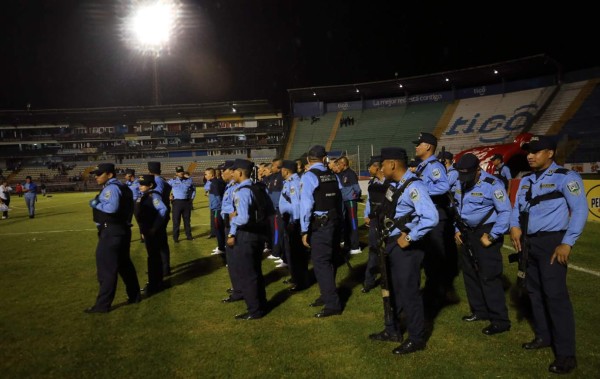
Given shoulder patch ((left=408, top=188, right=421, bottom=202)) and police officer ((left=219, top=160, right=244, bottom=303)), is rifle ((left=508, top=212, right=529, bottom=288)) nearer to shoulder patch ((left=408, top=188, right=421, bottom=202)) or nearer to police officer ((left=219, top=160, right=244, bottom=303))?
shoulder patch ((left=408, top=188, right=421, bottom=202))

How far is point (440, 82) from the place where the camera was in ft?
133

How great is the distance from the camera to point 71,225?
1602cm

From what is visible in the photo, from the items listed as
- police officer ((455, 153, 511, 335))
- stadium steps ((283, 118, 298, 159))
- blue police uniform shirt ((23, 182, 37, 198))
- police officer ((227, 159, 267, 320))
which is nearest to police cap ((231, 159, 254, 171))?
police officer ((227, 159, 267, 320))

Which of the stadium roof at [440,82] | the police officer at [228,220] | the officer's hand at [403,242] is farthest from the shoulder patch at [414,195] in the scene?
the stadium roof at [440,82]

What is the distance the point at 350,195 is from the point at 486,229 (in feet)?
16.0

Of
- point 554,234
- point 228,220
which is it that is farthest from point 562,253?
point 228,220

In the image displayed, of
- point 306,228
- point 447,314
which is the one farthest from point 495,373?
point 306,228

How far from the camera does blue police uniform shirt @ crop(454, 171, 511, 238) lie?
4379 mm

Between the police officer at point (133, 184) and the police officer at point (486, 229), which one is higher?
the police officer at point (133, 184)

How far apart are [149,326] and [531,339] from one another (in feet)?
15.6

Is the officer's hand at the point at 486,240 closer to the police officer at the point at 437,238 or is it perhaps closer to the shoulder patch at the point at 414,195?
the police officer at the point at 437,238

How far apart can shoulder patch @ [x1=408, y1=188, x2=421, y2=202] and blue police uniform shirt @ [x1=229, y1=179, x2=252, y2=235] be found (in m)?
2.17

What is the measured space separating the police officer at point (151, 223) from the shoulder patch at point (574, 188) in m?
6.04

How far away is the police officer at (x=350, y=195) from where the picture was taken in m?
9.21
